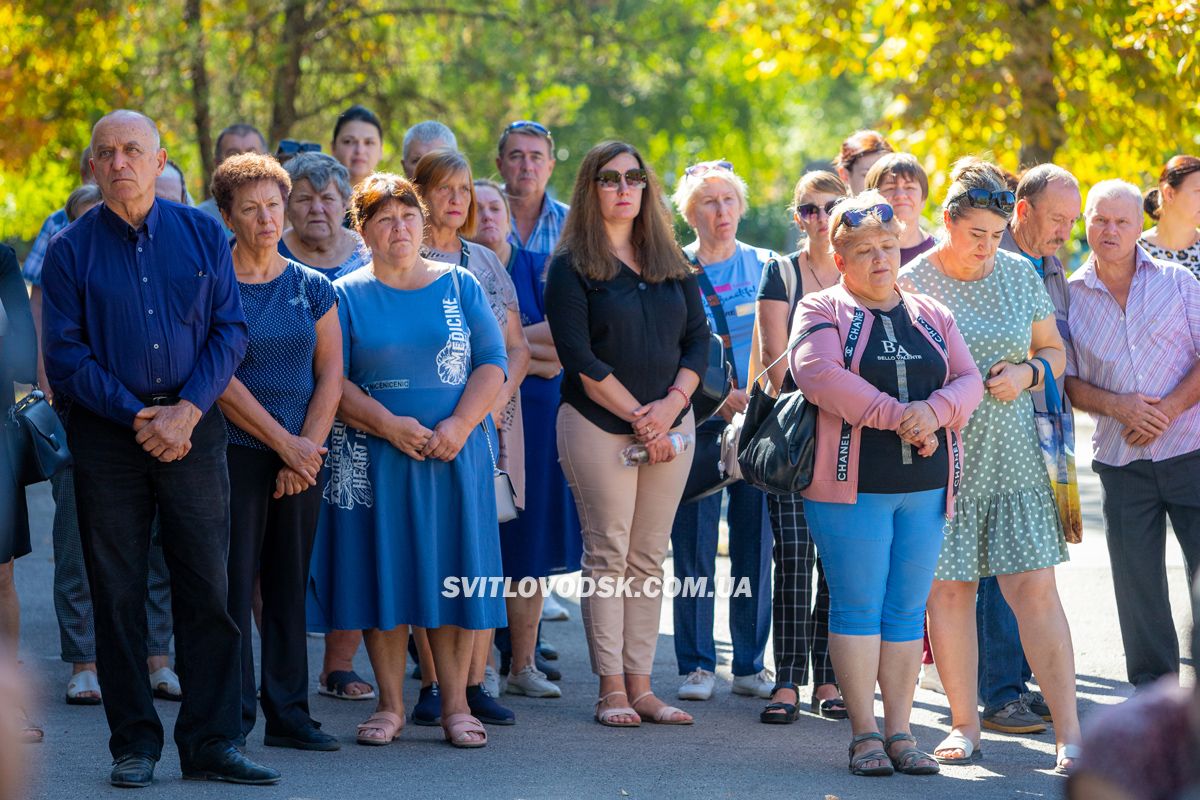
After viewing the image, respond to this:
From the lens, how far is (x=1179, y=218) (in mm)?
7070

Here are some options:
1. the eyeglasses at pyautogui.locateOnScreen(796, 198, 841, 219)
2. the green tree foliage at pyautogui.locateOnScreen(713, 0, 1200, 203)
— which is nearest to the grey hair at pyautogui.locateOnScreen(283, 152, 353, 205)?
the eyeglasses at pyautogui.locateOnScreen(796, 198, 841, 219)

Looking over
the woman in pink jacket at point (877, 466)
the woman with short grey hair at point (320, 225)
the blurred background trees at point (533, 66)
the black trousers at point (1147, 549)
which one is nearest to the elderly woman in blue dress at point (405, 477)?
the woman with short grey hair at point (320, 225)

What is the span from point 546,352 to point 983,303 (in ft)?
7.27

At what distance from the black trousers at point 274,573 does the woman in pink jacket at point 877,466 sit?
2005 mm

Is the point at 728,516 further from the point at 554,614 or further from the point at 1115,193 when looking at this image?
the point at 1115,193

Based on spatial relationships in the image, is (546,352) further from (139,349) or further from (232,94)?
(232,94)

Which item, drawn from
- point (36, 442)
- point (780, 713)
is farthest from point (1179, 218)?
point (36, 442)

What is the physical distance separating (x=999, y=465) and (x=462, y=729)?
2.39 meters

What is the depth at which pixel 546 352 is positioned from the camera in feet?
24.4

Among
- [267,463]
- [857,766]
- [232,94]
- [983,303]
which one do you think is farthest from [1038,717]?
[232,94]

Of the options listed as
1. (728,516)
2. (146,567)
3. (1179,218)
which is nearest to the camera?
(146,567)

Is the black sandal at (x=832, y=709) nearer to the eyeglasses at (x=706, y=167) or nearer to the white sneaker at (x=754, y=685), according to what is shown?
the white sneaker at (x=754, y=685)

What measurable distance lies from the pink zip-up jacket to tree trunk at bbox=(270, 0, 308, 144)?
9929 mm

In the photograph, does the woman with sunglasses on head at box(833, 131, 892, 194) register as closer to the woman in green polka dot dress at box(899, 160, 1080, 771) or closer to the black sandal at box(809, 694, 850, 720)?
the woman in green polka dot dress at box(899, 160, 1080, 771)
